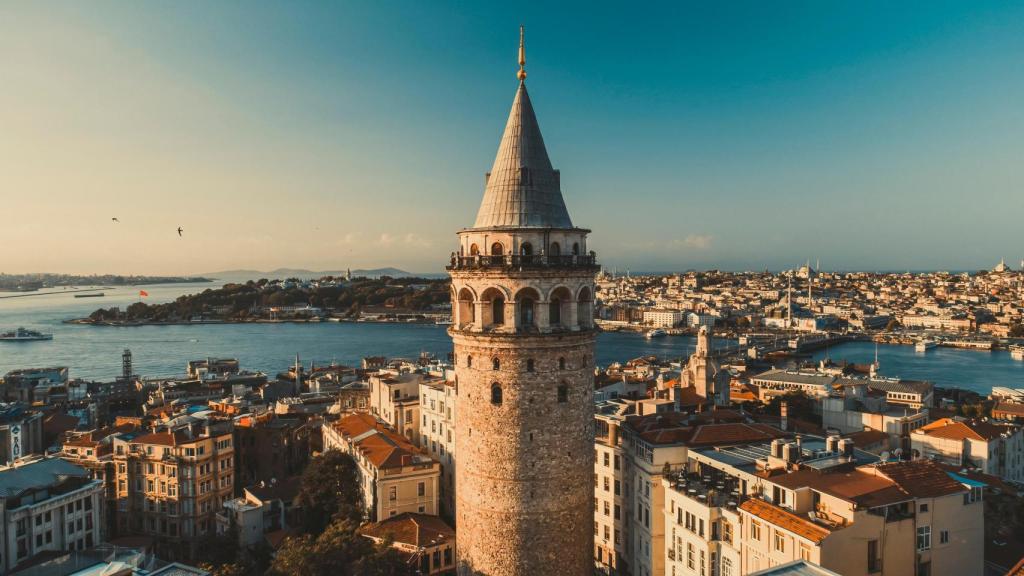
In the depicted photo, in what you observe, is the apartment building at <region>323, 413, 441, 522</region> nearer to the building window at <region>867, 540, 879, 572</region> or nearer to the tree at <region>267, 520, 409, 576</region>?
the tree at <region>267, 520, 409, 576</region>

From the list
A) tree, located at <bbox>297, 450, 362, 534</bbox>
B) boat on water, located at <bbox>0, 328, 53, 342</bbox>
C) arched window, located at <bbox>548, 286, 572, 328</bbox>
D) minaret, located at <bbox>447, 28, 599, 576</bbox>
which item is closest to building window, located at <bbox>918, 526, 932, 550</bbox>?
minaret, located at <bbox>447, 28, 599, 576</bbox>

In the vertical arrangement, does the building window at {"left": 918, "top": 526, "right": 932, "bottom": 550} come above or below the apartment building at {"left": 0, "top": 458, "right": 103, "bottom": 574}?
above

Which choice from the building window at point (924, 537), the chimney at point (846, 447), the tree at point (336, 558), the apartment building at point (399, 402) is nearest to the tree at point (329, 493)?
the apartment building at point (399, 402)

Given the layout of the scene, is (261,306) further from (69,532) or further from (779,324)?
(69,532)

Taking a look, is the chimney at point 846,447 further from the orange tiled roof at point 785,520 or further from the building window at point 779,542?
the building window at point 779,542

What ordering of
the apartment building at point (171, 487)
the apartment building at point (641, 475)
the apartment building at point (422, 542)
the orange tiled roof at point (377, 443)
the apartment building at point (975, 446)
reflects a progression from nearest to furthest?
the apartment building at point (641, 475) → the apartment building at point (422, 542) → the orange tiled roof at point (377, 443) → the apartment building at point (171, 487) → the apartment building at point (975, 446)

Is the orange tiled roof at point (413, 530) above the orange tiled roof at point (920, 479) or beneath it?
beneath
